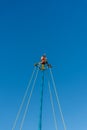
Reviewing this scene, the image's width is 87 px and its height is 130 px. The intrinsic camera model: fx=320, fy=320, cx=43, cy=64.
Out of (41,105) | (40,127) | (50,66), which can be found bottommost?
(40,127)

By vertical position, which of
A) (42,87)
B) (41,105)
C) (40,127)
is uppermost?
(42,87)

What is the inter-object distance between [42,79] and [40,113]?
560 centimetres

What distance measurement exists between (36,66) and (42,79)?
2.43m

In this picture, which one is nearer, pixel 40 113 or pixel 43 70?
pixel 40 113

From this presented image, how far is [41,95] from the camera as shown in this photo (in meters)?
47.7

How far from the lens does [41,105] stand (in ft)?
153

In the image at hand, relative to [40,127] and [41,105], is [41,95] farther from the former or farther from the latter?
[40,127]

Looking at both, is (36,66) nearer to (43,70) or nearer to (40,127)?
(43,70)

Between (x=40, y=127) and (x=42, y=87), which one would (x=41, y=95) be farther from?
(x=40, y=127)

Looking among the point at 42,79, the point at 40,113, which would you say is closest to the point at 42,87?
the point at 42,79

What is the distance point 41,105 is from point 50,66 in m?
6.66

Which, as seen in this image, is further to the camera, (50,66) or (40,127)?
(50,66)

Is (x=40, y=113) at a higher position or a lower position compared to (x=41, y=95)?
lower

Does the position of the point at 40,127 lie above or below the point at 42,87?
below
